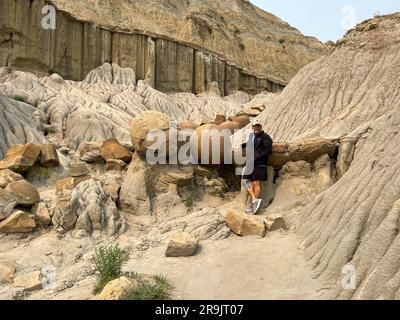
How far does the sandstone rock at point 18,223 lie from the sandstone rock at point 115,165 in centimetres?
187

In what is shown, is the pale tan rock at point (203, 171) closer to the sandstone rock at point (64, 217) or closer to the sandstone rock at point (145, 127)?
the sandstone rock at point (145, 127)

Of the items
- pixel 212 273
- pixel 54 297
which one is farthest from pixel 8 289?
pixel 212 273

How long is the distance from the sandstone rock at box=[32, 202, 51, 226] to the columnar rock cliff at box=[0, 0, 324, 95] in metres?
12.7

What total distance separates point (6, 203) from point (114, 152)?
7.18 feet

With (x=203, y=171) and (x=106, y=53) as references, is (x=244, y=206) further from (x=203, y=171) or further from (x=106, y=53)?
(x=106, y=53)

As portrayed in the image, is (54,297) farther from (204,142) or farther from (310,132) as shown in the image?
(310,132)

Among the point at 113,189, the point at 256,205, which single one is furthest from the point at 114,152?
the point at 256,205

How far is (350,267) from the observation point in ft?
13.7

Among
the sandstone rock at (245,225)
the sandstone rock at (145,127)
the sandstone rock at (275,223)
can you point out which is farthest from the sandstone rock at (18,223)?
the sandstone rock at (275,223)

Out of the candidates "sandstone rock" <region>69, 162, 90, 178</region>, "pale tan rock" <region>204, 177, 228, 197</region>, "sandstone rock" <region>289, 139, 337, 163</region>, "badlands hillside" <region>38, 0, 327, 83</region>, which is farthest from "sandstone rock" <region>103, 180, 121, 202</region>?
"badlands hillside" <region>38, 0, 327, 83</region>

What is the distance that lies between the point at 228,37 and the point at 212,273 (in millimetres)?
39005

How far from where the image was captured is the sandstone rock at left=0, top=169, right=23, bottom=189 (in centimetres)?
670

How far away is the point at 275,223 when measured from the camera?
5770mm

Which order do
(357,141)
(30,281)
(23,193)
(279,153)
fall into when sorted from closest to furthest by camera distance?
(30,281), (357,141), (23,193), (279,153)
